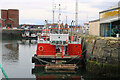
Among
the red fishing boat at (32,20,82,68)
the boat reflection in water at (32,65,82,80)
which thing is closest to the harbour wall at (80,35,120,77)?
the boat reflection in water at (32,65,82,80)

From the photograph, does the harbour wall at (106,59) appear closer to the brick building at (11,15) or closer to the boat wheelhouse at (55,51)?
the boat wheelhouse at (55,51)

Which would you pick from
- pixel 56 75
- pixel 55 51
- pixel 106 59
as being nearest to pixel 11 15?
pixel 55 51

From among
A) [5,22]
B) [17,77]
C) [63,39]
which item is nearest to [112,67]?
[63,39]

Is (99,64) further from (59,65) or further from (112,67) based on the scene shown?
(59,65)

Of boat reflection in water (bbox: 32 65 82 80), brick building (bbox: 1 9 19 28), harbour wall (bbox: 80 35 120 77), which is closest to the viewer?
harbour wall (bbox: 80 35 120 77)

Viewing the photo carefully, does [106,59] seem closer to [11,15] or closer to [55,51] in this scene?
[55,51]

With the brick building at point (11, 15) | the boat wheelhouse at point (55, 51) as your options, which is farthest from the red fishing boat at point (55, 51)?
the brick building at point (11, 15)

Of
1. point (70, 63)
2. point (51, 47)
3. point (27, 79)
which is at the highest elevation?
point (51, 47)

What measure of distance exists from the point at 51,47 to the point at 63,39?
74.6 inches

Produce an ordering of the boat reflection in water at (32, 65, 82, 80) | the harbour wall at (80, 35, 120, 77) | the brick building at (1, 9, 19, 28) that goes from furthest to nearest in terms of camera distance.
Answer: the brick building at (1, 9, 19, 28), the boat reflection in water at (32, 65, 82, 80), the harbour wall at (80, 35, 120, 77)

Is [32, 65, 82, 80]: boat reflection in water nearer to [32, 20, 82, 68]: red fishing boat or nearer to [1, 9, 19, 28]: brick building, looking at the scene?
[32, 20, 82, 68]: red fishing boat

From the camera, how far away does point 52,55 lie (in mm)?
22797

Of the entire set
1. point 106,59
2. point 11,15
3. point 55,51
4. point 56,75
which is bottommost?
point 56,75

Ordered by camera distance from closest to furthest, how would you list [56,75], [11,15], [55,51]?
[56,75] → [55,51] → [11,15]
